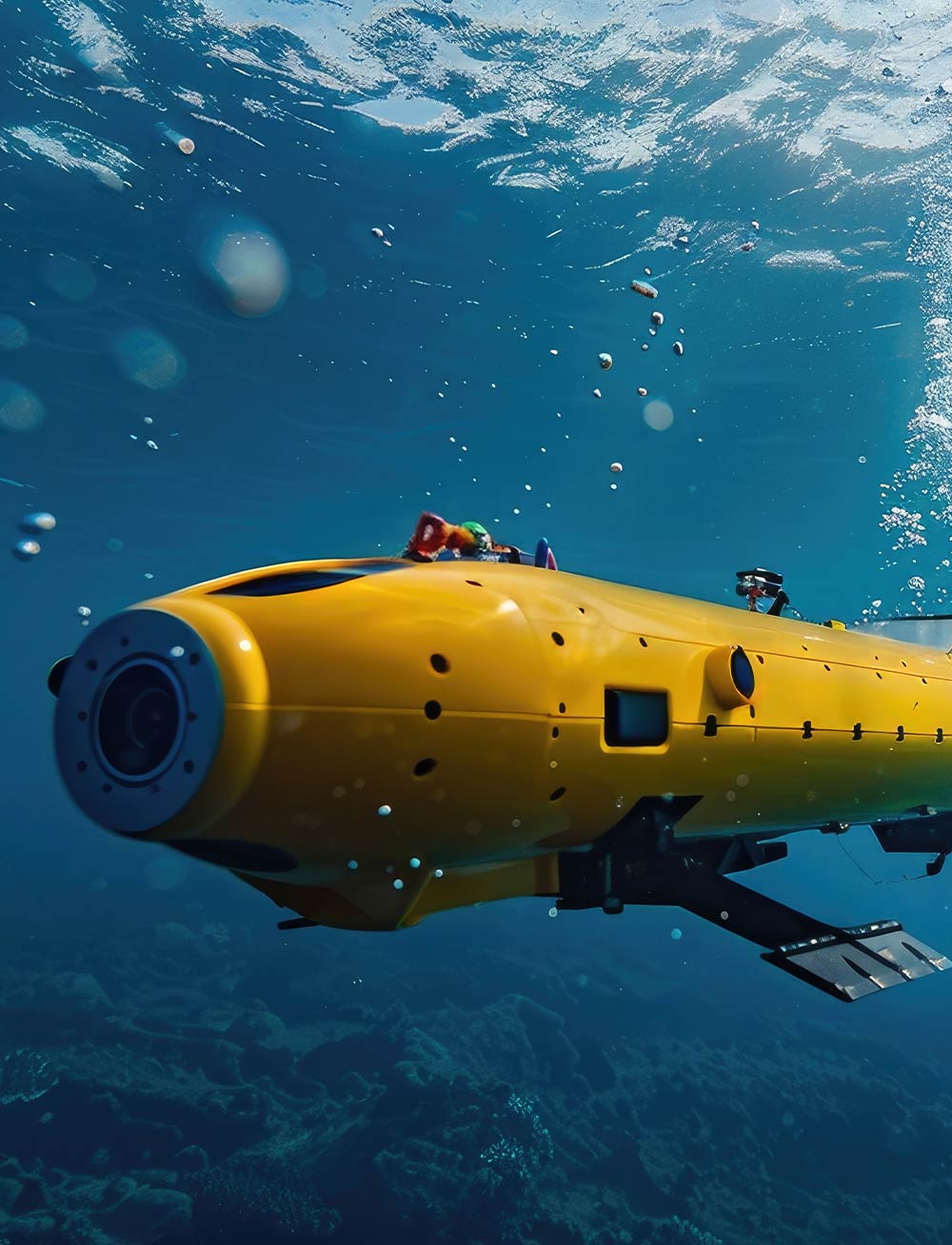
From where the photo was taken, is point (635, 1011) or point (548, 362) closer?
point (548, 362)

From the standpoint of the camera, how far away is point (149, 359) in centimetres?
1714

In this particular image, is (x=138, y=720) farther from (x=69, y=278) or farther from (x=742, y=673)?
(x=69, y=278)

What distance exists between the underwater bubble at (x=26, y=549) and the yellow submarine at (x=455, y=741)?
3305cm

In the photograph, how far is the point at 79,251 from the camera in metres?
13.8

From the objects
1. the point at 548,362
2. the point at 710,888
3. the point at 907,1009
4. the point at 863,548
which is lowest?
the point at 907,1009

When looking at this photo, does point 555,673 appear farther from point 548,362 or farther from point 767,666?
point 548,362

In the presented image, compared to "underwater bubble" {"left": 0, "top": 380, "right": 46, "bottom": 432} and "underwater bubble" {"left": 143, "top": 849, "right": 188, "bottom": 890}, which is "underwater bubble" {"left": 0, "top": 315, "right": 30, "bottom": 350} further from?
"underwater bubble" {"left": 143, "top": 849, "right": 188, "bottom": 890}

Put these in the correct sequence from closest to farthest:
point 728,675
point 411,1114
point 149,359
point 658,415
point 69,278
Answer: point 728,675
point 69,278
point 149,359
point 411,1114
point 658,415

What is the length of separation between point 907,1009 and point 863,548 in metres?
23.5

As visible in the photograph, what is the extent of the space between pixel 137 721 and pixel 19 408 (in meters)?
20.4

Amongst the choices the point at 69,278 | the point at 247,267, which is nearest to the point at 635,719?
the point at 247,267

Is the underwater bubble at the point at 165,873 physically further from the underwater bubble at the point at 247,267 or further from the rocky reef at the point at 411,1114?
the underwater bubble at the point at 247,267

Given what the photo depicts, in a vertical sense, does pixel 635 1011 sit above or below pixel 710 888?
below

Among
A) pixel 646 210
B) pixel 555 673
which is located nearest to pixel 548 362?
pixel 646 210
